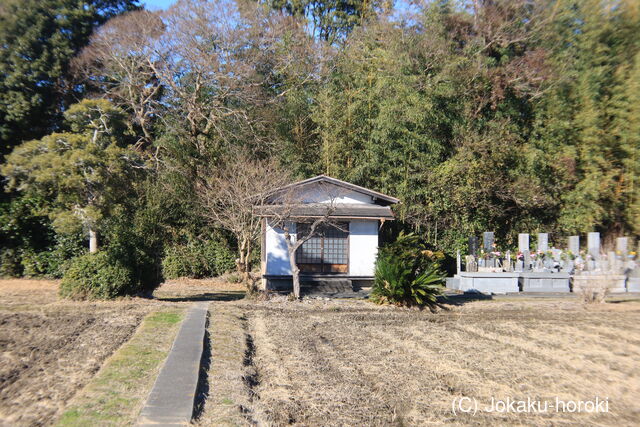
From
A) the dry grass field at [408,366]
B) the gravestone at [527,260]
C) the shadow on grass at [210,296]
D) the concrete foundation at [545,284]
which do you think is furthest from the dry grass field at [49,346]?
the gravestone at [527,260]

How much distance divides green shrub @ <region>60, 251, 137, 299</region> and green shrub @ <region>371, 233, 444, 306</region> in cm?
670

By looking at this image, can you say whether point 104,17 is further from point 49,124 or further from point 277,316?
point 277,316

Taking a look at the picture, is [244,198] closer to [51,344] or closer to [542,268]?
[51,344]

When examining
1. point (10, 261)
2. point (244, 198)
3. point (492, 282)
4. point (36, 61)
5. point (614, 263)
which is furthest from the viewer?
point (36, 61)

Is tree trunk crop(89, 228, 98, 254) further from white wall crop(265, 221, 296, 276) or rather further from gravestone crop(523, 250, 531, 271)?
gravestone crop(523, 250, 531, 271)

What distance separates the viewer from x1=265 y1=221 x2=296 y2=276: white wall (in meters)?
17.5

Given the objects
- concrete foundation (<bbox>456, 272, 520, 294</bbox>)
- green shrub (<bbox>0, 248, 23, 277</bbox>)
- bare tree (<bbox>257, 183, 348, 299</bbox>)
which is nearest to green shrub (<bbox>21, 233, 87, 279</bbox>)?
green shrub (<bbox>0, 248, 23, 277</bbox>)

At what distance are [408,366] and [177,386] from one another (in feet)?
11.6

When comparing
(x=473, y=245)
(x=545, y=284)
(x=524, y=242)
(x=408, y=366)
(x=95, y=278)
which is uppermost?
(x=524, y=242)

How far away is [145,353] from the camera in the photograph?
7.59 meters

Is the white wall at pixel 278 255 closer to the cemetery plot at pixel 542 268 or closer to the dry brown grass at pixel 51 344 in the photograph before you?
the dry brown grass at pixel 51 344

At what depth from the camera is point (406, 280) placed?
46.4ft

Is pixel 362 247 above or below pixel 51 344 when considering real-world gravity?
above

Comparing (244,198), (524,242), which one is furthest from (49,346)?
(524,242)
